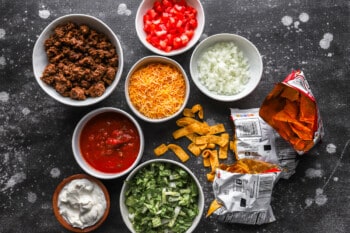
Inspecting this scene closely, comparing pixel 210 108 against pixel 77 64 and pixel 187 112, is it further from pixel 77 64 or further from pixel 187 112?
pixel 77 64

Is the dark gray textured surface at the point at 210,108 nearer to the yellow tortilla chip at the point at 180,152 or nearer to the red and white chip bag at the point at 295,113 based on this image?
the yellow tortilla chip at the point at 180,152

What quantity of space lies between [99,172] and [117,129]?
261mm

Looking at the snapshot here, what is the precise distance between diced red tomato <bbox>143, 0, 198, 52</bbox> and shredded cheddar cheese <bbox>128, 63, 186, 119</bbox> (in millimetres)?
148

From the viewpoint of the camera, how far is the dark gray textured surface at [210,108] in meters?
2.64

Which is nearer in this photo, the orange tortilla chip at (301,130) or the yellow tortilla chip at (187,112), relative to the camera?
the orange tortilla chip at (301,130)

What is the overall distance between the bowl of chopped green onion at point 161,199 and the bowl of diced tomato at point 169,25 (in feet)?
2.15

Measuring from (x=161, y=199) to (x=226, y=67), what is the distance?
84 cm

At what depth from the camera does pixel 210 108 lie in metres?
2.65

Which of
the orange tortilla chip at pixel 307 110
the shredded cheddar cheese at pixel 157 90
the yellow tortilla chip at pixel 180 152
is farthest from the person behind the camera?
the yellow tortilla chip at pixel 180 152

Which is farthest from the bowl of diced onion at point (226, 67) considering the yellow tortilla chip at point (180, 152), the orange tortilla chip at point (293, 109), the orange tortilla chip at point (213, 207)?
the orange tortilla chip at point (213, 207)

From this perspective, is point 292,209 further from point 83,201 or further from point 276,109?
point 83,201

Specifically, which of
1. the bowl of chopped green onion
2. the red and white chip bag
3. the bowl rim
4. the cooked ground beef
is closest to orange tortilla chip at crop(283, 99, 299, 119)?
the red and white chip bag

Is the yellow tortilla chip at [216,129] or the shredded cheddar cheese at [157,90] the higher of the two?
the shredded cheddar cheese at [157,90]

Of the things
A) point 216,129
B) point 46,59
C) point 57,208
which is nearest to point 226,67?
point 216,129
